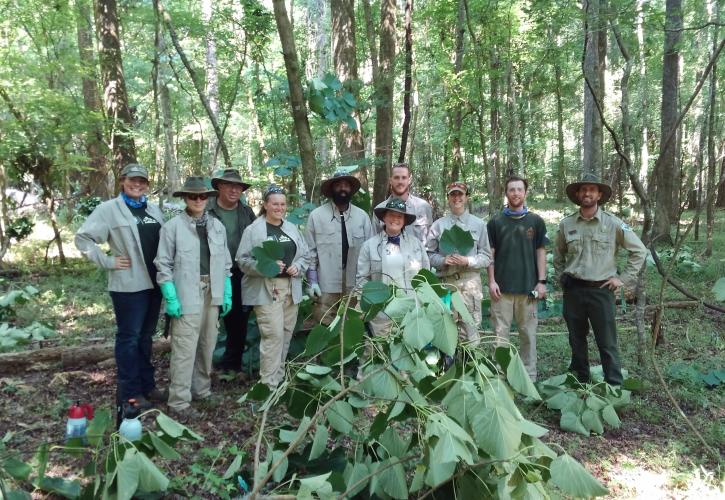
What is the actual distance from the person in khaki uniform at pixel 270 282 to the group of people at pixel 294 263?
0.01 m

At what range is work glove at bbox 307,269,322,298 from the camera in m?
5.20

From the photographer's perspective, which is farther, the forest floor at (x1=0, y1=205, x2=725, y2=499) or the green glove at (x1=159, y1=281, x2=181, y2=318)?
the green glove at (x1=159, y1=281, x2=181, y2=318)

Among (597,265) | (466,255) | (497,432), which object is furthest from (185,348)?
(597,265)

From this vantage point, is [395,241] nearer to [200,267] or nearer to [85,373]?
[200,267]

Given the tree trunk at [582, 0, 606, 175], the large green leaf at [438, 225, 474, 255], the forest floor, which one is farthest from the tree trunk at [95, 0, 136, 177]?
the tree trunk at [582, 0, 606, 175]

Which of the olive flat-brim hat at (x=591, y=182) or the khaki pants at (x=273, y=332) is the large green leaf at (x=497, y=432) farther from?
the olive flat-brim hat at (x=591, y=182)

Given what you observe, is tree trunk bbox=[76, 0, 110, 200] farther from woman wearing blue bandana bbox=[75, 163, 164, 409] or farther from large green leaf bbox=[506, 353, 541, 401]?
large green leaf bbox=[506, 353, 541, 401]

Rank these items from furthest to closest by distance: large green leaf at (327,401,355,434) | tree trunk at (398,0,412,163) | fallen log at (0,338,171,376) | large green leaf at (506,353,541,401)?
1. tree trunk at (398,0,412,163)
2. fallen log at (0,338,171,376)
3. large green leaf at (327,401,355,434)
4. large green leaf at (506,353,541,401)

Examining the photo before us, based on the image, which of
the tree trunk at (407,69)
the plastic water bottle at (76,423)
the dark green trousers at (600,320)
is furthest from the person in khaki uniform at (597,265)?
the plastic water bottle at (76,423)

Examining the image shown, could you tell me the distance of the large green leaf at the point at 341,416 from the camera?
2597 mm

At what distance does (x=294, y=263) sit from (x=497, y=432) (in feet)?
10.9

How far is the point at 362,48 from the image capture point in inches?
600

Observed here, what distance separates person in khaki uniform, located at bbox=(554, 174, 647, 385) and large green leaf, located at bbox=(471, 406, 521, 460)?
3.40m

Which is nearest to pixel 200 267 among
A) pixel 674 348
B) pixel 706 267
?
pixel 674 348
